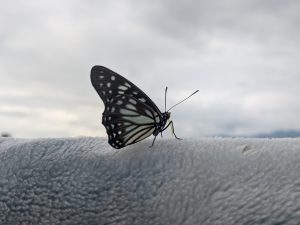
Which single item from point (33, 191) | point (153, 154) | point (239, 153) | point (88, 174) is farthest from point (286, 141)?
point (33, 191)

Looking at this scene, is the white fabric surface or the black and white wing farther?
the black and white wing

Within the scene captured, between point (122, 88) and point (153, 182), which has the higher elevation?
point (122, 88)

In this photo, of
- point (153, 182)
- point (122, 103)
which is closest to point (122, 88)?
point (122, 103)

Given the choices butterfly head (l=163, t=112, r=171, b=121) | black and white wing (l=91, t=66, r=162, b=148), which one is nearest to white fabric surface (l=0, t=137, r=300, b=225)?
black and white wing (l=91, t=66, r=162, b=148)

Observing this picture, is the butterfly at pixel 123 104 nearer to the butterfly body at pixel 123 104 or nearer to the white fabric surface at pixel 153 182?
the butterfly body at pixel 123 104

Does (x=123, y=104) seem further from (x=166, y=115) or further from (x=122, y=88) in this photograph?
(x=166, y=115)

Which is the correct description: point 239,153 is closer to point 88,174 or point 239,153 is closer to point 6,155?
point 88,174

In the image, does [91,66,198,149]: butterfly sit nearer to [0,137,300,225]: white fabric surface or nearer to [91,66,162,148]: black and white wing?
[91,66,162,148]: black and white wing

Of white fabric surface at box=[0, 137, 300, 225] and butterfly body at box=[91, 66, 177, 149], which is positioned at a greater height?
butterfly body at box=[91, 66, 177, 149]
